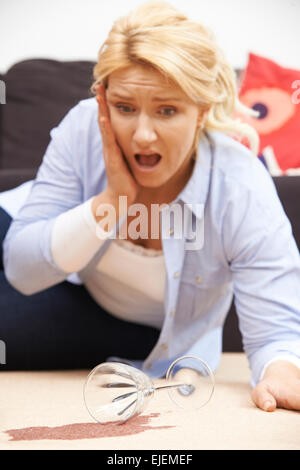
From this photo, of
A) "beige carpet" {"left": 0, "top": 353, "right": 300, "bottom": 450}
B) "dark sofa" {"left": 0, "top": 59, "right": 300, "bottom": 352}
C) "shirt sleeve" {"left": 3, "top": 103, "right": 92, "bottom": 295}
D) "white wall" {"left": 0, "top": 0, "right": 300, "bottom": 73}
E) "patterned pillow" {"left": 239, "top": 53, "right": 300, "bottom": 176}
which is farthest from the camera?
"dark sofa" {"left": 0, "top": 59, "right": 300, "bottom": 352}

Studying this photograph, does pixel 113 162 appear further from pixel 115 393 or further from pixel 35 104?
pixel 35 104

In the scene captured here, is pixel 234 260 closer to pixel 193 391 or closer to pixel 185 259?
pixel 185 259

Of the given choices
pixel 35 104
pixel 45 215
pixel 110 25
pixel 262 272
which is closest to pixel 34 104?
pixel 35 104

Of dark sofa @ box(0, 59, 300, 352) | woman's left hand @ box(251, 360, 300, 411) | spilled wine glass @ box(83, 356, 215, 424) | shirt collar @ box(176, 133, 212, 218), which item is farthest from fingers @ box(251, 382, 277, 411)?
dark sofa @ box(0, 59, 300, 352)

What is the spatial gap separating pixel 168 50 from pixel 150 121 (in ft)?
0.35

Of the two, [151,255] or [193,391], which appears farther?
[151,255]

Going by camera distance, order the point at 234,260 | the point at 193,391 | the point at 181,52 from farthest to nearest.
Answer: the point at 234,260, the point at 181,52, the point at 193,391

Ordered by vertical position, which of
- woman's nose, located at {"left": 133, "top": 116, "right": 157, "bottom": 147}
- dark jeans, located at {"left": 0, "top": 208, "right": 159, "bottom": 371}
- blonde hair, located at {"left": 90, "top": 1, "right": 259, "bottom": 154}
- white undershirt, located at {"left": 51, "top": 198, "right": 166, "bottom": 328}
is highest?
blonde hair, located at {"left": 90, "top": 1, "right": 259, "bottom": 154}

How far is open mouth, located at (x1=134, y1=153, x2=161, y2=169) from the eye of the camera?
1.07m

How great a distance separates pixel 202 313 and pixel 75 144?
0.41 meters

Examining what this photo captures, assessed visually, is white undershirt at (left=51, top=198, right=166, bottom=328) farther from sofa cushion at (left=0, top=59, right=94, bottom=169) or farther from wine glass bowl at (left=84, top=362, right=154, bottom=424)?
sofa cushion at (left=0, top=59, right=94, bottom=169)

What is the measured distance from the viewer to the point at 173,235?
46.0 inches

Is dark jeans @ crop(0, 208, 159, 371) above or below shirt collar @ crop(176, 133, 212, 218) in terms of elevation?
→ below
